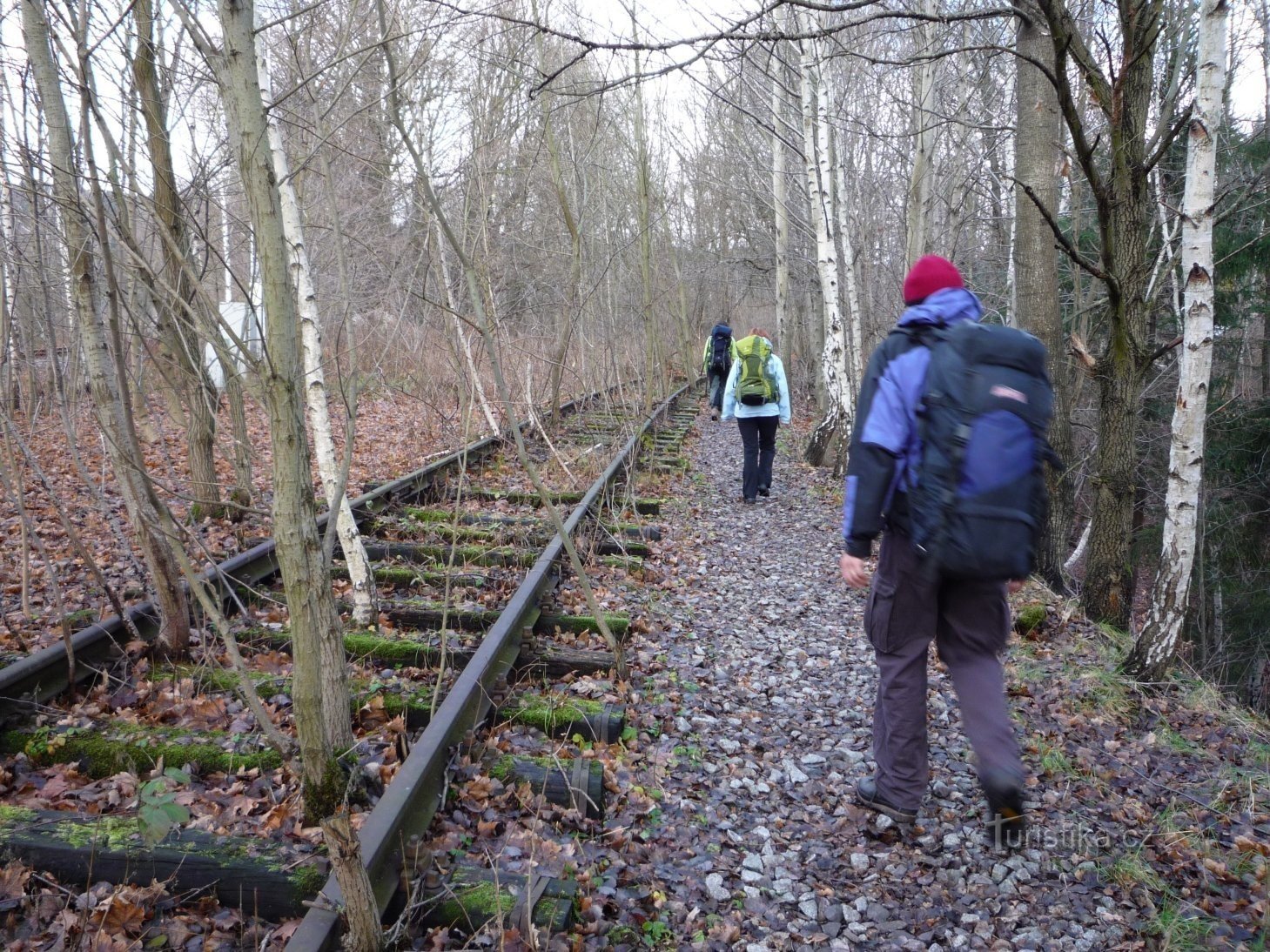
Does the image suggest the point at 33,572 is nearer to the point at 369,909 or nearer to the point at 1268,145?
the point at 369,909

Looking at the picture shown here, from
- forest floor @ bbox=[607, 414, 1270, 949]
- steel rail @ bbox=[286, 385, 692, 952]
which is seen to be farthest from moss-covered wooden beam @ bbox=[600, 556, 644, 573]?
steel rail @ bbox=[286, 385, 692, 952]

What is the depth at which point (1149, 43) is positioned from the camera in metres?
4.85

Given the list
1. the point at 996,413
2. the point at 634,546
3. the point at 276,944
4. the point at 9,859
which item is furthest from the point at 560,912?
the point at 634,546

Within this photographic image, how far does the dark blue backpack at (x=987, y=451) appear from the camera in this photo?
2885 mm

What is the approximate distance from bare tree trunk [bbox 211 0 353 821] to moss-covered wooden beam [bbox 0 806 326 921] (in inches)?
11.4

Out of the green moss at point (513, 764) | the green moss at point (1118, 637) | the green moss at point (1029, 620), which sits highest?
the green moss at point (513, 764)

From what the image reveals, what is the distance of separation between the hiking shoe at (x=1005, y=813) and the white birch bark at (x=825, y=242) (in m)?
8.39

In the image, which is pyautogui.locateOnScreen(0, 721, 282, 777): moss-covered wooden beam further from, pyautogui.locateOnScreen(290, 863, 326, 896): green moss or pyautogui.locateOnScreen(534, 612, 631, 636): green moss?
pyautogui.locateOnScreen(534, 612, 631, 636): green moss

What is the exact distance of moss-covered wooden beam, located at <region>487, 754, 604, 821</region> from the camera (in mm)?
3422

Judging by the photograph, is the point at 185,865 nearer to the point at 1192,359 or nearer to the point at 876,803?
the point at 876,803

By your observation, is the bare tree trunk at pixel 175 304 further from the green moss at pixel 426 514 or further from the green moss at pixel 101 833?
the green moss at pixel 101 833

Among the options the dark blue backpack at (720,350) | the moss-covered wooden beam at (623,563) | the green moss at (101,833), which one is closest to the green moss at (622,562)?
the moss-covered wooden beam at (623,563)

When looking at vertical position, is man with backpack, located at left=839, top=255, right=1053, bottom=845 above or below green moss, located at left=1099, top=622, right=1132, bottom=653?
above

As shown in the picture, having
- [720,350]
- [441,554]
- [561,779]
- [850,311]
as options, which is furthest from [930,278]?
[720,350]
